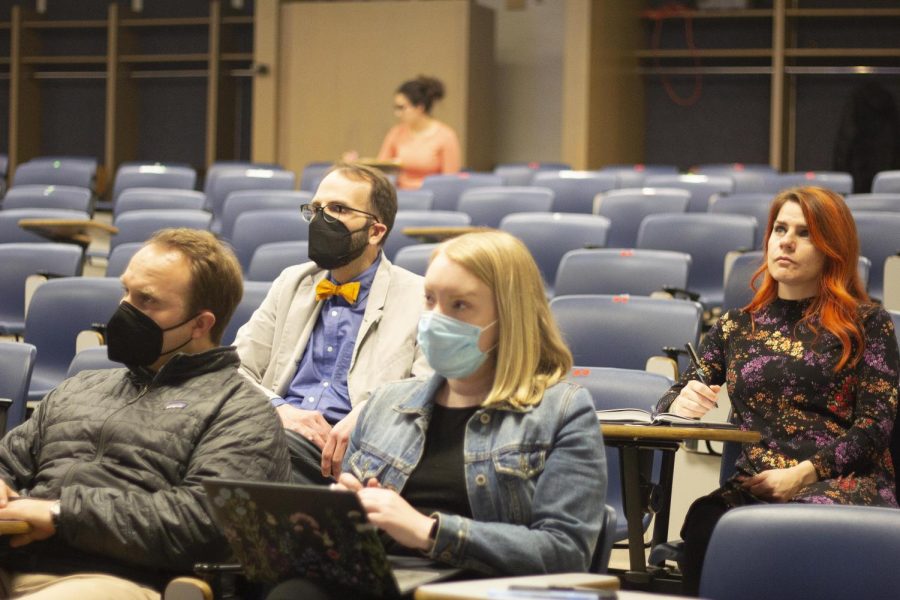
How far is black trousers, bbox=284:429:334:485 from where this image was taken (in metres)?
2.82

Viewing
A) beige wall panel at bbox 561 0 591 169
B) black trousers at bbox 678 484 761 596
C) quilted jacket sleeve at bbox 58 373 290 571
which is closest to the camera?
quilted jacket sleeve at bbox 58 373 290 571

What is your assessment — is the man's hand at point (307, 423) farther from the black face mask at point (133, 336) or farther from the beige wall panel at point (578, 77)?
the beige wall panel at point (578, 77)

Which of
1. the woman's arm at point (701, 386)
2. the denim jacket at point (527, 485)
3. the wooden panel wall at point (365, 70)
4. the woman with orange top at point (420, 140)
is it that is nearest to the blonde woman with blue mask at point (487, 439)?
the denim jacket at point (527, 485)

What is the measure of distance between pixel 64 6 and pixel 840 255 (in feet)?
41.9

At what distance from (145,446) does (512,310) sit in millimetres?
799

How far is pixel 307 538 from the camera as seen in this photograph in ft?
6.25

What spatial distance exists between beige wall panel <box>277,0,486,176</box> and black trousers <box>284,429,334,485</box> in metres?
8.75

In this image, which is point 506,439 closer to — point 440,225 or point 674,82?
point 440,225

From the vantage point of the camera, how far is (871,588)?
6.06 ft

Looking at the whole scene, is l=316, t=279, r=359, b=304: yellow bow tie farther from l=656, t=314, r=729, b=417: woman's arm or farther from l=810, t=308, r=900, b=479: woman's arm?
l=810, t=308, r=900, b=479: woman's arm

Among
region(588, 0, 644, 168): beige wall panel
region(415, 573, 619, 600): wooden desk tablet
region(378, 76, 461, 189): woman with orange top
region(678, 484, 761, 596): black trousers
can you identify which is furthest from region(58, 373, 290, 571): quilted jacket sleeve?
region(588, 0, 644, 168): beige wall panel

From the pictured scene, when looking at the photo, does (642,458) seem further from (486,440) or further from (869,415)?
(486,440)

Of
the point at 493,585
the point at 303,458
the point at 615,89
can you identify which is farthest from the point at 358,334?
the point at 615,89

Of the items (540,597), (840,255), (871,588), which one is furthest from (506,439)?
(840,255)
